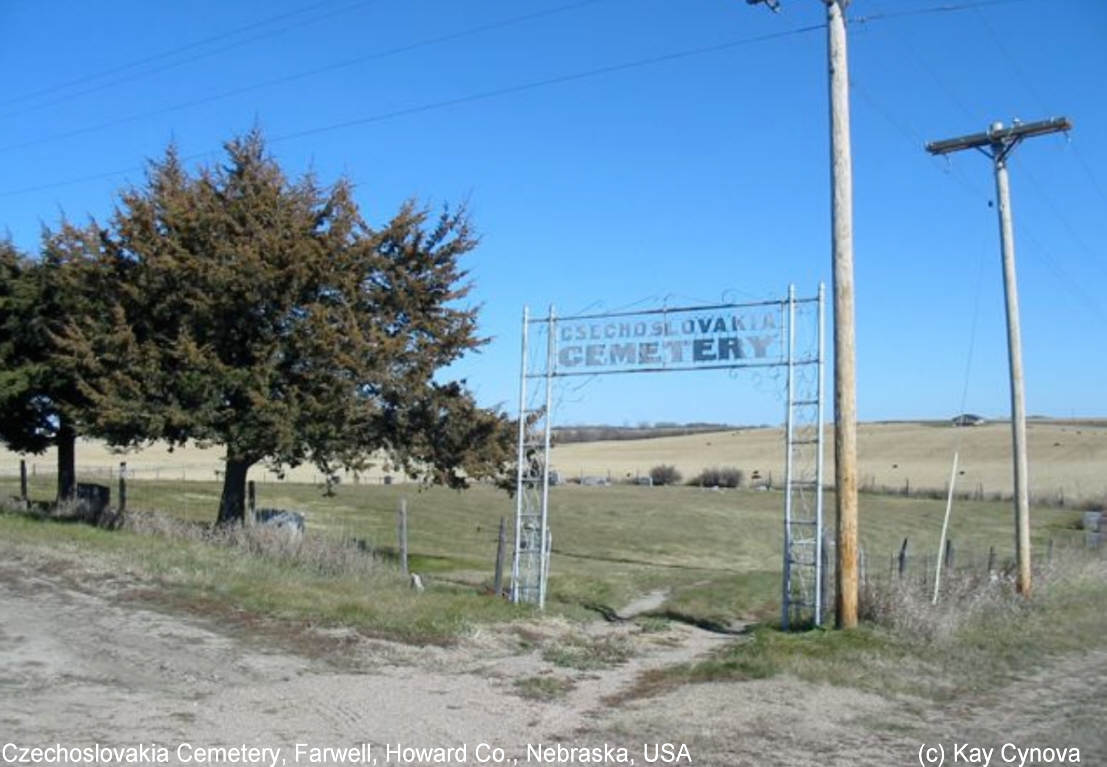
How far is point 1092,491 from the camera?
58.7 meters

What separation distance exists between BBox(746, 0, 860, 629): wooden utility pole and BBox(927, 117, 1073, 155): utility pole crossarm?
6836mm

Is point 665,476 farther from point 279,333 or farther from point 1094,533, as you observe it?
point 279,333

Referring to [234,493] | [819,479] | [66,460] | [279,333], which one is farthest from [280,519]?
[819,479]

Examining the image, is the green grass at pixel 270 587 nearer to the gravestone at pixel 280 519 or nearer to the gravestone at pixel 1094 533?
the gravestone at pixel 280 519

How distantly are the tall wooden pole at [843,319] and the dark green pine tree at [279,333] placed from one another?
9.12 metres

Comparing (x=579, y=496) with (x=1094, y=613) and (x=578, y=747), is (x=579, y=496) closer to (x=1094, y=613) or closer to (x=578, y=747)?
(x=1094, y=613)

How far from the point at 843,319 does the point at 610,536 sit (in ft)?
92.4

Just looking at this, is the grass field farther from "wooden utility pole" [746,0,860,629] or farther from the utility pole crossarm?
"wooden utility pole" [746,0,860,629]

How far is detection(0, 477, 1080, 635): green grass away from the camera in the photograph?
16.9m

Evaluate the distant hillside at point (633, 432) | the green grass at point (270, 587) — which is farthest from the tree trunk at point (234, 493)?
the distant hillside at point (633, 432)

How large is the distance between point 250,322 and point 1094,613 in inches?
601

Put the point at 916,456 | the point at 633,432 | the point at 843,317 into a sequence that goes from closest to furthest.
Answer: the point at 843,317 < the point at 916,456 < the point at 633,432

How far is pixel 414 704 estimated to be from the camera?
8508 mm

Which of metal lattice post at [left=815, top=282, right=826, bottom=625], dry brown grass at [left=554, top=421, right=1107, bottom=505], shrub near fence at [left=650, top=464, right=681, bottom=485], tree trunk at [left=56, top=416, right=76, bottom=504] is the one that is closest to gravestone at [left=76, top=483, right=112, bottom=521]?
tree trunk at [left=56, top=416, right=76, bottom=504]
